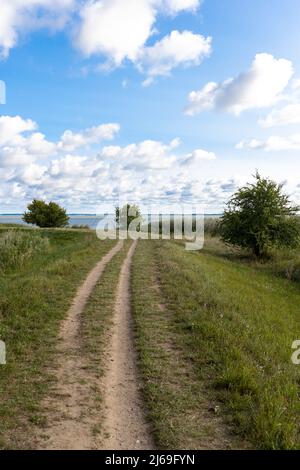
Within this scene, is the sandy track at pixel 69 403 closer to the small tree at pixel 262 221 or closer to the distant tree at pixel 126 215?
the small tree at pixel 262 221

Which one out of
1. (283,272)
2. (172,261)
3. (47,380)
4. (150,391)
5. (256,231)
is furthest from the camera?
(256,231)

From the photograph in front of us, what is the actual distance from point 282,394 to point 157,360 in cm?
235

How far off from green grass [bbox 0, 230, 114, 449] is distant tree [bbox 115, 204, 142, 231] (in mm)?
62442

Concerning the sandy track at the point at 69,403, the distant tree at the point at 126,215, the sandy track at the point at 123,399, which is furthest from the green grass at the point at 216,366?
the distant tree at the point at 126,215

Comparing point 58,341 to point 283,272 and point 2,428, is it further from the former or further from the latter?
point 283,272

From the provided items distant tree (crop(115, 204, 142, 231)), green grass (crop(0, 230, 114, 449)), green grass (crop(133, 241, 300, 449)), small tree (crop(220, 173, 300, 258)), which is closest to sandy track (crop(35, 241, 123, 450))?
green grass (crop(0, 230, 114, 449))

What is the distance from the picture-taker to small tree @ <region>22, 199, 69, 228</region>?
76.2 meters

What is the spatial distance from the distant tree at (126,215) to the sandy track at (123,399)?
2747 inches

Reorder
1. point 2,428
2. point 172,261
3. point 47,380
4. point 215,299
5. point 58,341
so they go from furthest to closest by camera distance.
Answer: point 172,261 < point 215,299 < point 58,341 < point 47,380 < point 2,428

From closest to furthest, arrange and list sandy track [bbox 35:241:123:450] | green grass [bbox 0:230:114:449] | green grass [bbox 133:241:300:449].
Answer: sandy track [bbox 35:241:123:450] → green grass [bbox 133:241:300:449] → green grass [bbox 0:230:114:449]

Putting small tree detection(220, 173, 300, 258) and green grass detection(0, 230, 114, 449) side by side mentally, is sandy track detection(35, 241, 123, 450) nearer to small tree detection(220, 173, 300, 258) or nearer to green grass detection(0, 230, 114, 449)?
green grass detection(0, 230, 114, 449)

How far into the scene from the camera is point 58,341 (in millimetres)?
8266

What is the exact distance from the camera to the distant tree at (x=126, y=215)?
3106 inches
